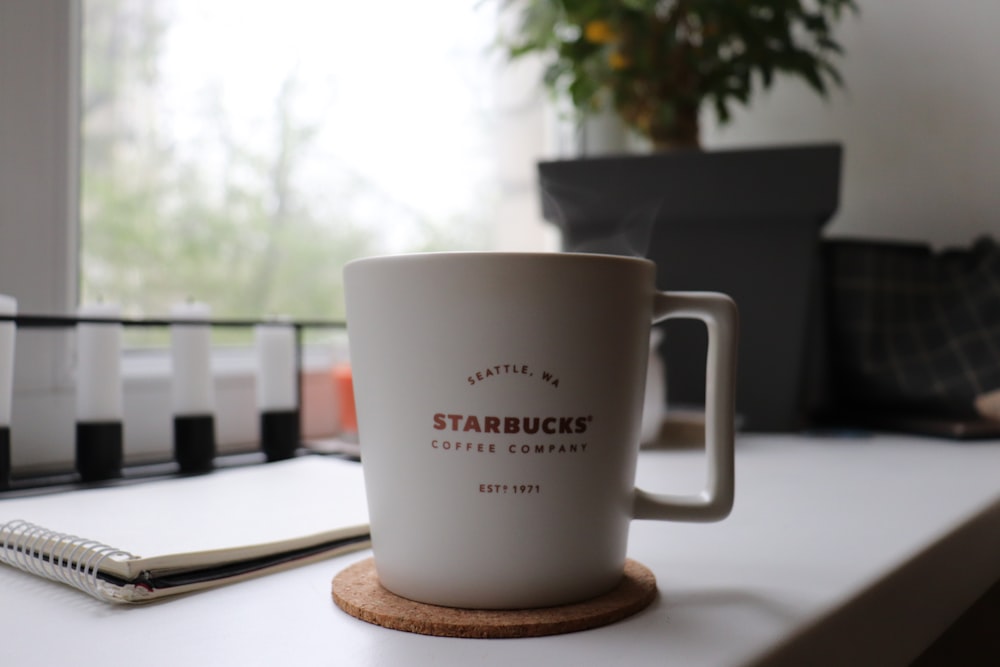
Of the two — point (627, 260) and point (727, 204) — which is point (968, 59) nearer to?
point (727, 204)

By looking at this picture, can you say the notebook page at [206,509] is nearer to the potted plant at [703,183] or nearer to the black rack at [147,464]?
the black rack at [147,464]

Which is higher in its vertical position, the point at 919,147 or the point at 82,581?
the point at 919,147

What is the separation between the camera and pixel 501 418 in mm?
311

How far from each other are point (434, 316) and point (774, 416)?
2.34 ft

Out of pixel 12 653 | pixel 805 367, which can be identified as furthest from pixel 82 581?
pixel 805 367

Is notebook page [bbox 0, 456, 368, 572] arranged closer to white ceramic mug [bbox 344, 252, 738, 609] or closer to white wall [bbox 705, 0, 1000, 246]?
white ceramic mug [bbox 344, 252, 738, 609]

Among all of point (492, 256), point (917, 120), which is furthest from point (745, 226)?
point (492, 256)

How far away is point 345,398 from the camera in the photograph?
0.94 m

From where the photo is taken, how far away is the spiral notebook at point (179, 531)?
346 mm

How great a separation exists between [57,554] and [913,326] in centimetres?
98

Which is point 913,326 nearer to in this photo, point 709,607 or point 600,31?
point 600,31

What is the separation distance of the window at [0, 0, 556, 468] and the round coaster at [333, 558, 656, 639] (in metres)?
0.46

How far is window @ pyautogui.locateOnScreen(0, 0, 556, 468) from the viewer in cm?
Answer: 68

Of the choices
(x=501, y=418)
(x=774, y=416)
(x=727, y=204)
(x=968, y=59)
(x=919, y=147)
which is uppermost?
(x=968, y=59)
